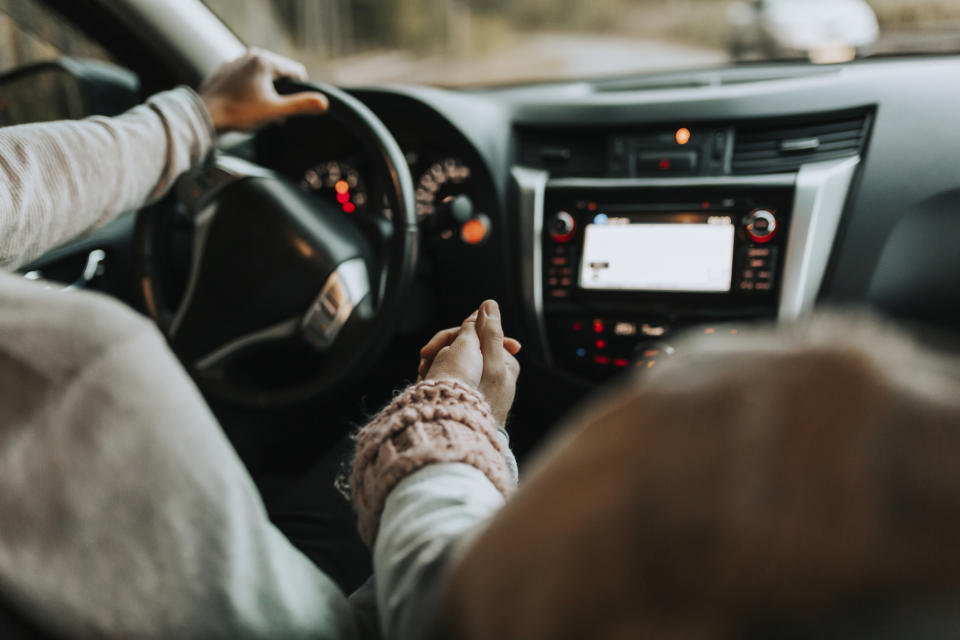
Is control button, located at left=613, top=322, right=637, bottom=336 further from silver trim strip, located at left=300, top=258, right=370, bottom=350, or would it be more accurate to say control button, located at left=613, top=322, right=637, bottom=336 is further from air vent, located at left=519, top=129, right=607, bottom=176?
silver trim strip, located at left=300, top=258, right=370, bottom=350

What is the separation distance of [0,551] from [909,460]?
0.38m

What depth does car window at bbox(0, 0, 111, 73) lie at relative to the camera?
127cm

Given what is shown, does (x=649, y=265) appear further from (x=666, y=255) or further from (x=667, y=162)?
(x=667, y=162)

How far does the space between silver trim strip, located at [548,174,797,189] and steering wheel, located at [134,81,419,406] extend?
34cm

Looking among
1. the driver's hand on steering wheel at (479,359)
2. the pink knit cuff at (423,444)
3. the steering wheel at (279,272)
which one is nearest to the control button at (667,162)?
the steering wheel at (279,272)

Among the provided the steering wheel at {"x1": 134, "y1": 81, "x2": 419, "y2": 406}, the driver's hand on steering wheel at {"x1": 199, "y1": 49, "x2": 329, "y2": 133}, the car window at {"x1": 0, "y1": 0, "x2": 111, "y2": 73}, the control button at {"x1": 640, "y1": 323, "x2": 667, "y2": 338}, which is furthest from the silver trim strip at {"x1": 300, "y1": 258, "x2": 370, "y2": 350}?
the car window at {"x1": 0, "y1": 0, "x2": 111, "y2": 73}

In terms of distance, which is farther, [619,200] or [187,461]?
[619,200]

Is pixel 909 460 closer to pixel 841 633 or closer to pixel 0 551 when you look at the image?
pixel 841 633

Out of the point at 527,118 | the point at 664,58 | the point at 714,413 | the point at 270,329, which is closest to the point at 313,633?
the point at 714,413

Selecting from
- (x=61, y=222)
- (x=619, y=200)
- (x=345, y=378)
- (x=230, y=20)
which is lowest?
(x=345, y=378)

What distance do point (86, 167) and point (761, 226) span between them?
0.91 meters

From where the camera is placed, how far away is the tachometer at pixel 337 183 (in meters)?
1.17

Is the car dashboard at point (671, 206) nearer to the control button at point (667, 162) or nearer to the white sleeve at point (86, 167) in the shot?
the control button at point (667, 162)

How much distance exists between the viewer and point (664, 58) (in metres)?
1.51
